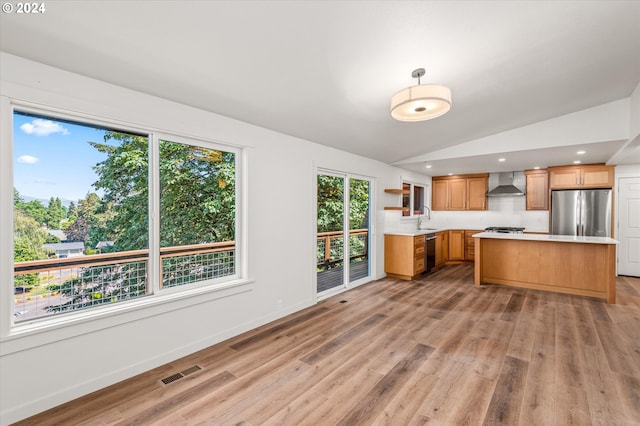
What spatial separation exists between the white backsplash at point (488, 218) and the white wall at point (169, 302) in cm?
261

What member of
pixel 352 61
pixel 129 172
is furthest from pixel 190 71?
pixel 352 61

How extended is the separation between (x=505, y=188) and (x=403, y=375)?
6103mm

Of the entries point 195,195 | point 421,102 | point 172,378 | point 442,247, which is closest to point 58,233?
point 195,195

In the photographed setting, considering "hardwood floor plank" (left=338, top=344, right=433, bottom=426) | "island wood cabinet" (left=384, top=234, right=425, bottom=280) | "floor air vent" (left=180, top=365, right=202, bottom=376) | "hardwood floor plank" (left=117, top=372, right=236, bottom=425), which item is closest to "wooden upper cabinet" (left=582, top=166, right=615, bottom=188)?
"island wood cabinet" (left=384, top=234, right=425, bottom=280)

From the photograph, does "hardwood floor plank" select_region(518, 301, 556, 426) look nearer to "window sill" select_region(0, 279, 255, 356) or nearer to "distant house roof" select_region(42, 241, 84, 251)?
"window sill" select_region(0, 279, 255, 356)

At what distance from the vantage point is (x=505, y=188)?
6840 millimetres

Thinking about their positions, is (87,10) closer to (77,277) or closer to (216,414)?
(77,277)

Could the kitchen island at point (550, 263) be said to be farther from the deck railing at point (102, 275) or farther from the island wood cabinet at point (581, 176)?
the deck railing at point (102, 275)

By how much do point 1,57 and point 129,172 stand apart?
3.36 ft

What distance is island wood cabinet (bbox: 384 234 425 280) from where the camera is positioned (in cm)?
561

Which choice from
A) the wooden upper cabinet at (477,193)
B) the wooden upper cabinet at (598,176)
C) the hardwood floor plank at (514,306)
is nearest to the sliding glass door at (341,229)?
the hardwood floor plank at (514,306)

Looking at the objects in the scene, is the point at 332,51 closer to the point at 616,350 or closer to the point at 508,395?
the point at 508,395

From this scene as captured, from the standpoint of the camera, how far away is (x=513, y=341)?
3.03 metres

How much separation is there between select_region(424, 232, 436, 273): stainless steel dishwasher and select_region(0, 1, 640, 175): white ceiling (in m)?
3.11
